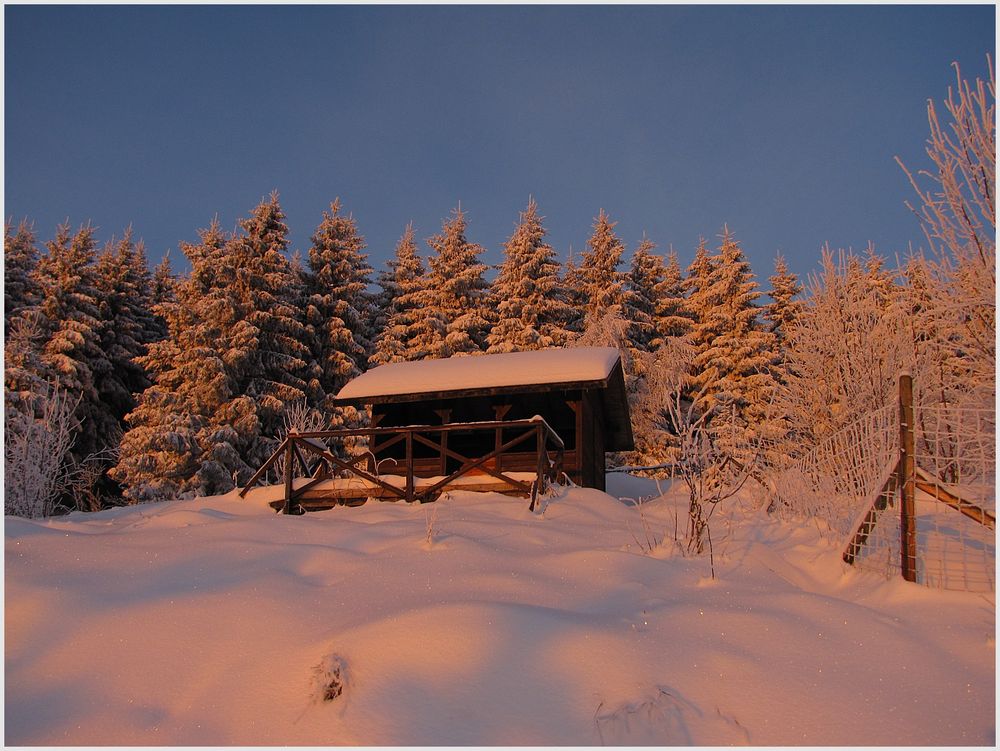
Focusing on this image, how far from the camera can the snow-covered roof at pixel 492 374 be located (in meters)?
13.0

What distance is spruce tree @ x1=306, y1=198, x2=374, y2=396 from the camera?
25.7 meters

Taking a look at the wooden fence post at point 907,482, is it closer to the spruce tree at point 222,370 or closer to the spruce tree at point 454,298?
the spruce tree at point 222,370

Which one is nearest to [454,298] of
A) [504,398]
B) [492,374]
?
[504,398]

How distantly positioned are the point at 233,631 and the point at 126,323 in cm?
2770

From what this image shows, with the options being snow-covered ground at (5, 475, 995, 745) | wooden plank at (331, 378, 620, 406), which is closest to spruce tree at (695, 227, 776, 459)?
wooden plank at (331, 378, 620, 406)

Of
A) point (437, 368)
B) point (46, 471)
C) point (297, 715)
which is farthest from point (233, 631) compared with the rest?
point (437, 368)

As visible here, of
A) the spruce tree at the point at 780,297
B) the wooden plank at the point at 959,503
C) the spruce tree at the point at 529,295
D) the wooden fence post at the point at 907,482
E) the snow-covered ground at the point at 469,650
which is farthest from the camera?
the spruce tree at the point at 780,297

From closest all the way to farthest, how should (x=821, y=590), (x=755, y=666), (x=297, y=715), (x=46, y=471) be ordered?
(x=297, y=715) → (x=755, y=666) → (x=821, y=590) → (x=46, y=471)

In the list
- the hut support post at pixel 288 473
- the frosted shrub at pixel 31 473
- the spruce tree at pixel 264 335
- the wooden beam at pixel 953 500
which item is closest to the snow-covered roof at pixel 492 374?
the hut support post at pixel 288 473

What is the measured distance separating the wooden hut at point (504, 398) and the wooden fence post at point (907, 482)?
7.08m

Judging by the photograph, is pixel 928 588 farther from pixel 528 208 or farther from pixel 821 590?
pixel 528 208

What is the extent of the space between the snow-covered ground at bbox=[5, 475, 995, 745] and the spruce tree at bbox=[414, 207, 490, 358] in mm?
20528

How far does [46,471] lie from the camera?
1027 cm

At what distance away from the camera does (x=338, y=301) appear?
26.4 m
